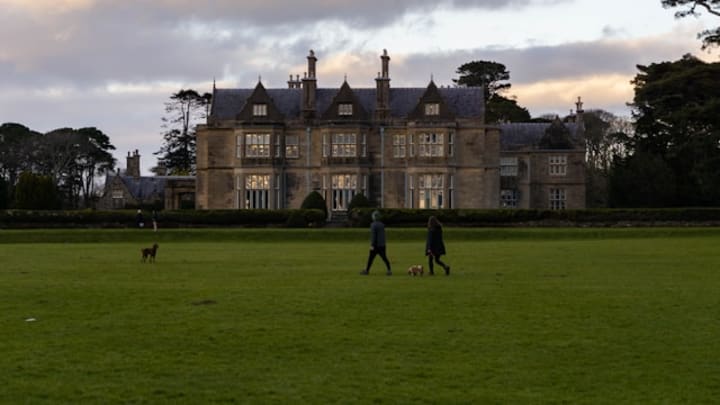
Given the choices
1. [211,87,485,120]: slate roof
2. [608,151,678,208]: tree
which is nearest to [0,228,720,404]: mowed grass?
[211,87,485,120]: slate roof

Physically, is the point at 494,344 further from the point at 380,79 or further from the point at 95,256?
the point at 380,79

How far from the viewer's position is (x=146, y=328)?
13781 millimetres

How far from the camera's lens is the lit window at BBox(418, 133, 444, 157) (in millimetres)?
61625

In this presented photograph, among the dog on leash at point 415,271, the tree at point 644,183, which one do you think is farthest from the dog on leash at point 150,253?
the tree at point 644,183

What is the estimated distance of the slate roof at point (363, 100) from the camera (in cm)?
6400

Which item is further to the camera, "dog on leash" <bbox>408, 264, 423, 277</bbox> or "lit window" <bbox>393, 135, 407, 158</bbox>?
"lit window" <bbox>393, 135, 407, 158</bbox>

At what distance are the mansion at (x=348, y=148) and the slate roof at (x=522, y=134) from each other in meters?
8.76

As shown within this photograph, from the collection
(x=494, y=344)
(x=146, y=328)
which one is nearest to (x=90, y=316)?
(x=146, y=328)

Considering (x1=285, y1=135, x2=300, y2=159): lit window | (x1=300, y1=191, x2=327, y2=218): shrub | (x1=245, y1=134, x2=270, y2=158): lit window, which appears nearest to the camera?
(x1=300, y1=191, x2=327, y2=218): shrub

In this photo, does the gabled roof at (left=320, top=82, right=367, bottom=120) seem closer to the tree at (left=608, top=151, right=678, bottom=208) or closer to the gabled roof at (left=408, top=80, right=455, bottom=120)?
the gabled roof at (left=408, top=80, right=455, bottom=120)

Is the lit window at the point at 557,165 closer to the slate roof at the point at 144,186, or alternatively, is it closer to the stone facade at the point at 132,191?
the stone facade at the point at 132,191

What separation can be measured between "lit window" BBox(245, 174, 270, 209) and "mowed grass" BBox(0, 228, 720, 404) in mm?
36962

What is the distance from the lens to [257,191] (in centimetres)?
6262

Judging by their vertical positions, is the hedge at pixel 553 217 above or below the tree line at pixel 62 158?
below
